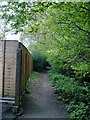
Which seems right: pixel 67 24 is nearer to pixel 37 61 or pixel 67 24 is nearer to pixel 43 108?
pixel 43 108

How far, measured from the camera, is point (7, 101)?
10.9ft

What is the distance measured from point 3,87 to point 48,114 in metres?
0.80

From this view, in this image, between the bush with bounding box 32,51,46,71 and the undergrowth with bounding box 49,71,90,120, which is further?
the bush with bounding box 32,51,46,71

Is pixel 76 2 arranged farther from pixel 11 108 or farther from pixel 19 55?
pixel 11 108

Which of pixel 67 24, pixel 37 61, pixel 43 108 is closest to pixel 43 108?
pixel 43 108

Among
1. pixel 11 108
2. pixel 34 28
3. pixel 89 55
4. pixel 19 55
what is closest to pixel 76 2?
pixel 34 28

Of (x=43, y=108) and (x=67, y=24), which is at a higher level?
(x=67, y=24)

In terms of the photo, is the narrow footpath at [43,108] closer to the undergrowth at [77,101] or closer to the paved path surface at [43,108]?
the paved path surface at [43,108]

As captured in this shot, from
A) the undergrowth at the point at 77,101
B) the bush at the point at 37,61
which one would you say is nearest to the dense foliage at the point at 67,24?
the undergrowth at the point at 77,101

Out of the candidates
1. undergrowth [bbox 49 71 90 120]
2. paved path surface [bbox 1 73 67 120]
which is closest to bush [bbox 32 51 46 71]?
undergrowth [bbox 49 71 90 120]

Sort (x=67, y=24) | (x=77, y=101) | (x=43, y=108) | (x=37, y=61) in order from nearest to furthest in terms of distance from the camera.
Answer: (x=67, y=24) < (x=43, y=108) < (x=77, y=101) < (x=37, y=61)

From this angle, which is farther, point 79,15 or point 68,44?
point 68,44

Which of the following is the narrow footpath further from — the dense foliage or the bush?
the bush

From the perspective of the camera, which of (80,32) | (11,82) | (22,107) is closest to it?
(80,32)
